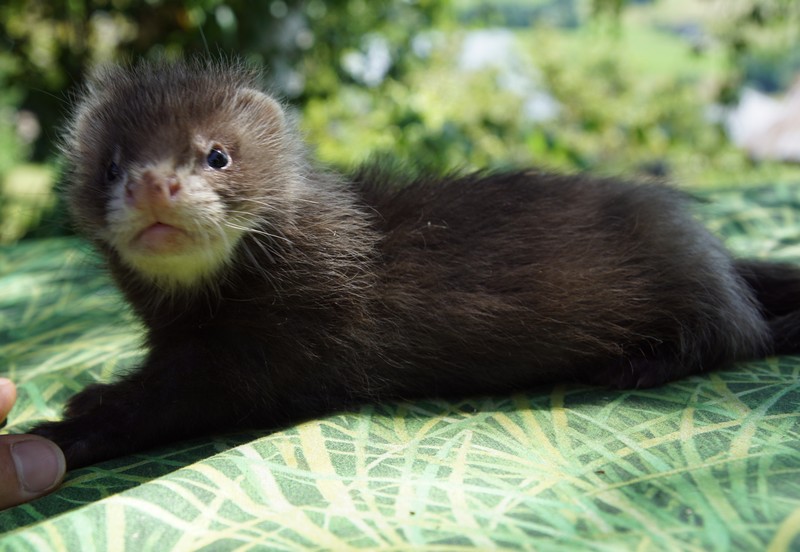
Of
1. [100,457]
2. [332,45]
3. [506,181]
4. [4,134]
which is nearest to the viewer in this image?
[100,457]

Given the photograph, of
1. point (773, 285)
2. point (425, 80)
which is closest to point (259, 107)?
point (773, 285)

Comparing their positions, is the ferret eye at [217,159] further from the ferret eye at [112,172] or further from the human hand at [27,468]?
the human hand at [27,468]

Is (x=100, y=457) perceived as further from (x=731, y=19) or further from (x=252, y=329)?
(x=731, y=19)

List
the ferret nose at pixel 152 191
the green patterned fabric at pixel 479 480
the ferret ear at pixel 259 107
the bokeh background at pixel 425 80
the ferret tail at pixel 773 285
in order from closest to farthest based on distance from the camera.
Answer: the green patterned fabric at pixel 479 480
the ferret nose at pixel 152 191
the ferret ear at pixel 259 107
the ferret tail at pixel 773 285
the bokeh background at pixel 425 80

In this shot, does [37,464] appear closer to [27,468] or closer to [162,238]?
[27,468]

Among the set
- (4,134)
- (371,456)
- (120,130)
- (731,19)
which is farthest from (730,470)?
(4,134)

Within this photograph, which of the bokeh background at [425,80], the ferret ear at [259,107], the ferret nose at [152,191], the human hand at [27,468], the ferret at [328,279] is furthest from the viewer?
the bokeh background at [425,80]

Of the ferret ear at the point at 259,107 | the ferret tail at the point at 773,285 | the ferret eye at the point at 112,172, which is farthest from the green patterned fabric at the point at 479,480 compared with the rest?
the ferret ear at the point at 259,107
